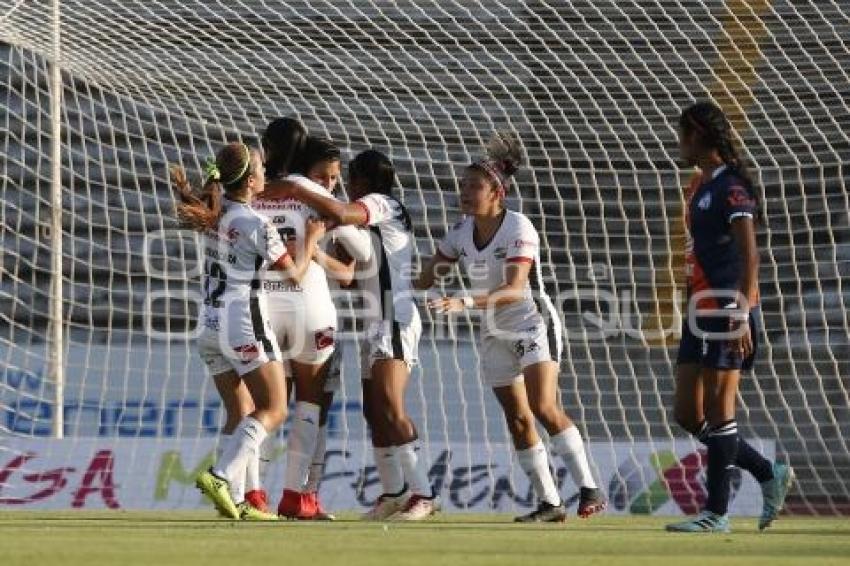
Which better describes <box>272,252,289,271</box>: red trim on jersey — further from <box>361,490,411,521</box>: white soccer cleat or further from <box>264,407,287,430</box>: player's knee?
<box>361,490,411,521</box>: white soccer cleat

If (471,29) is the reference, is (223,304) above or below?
below

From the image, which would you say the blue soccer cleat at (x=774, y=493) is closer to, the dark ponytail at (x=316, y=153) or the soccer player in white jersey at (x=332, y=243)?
the soccer player in white jersey at (x=332, y=243)

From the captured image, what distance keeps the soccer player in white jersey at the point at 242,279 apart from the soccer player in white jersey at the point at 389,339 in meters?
0.49

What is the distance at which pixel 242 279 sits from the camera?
830 centimetres

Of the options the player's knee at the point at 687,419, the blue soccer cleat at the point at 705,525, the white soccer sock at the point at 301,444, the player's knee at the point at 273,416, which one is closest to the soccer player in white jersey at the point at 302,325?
the white soccer sock at the point at 301,444

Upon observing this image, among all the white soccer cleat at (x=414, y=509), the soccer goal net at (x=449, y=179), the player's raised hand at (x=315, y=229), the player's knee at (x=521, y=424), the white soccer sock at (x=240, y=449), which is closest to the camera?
the white soccer sock at (x=240, y=449)

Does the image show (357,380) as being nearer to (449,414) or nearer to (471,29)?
(449,414)

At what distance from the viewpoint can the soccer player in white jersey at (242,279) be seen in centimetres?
819

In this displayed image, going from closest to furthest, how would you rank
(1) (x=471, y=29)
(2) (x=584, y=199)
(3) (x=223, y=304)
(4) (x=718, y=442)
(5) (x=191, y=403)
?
(4) (x=718, y=442), (3) (x=223, y=304), (1) (x=471, y=29), (2) (x=584, y=199), (5) (x=191, y=403)

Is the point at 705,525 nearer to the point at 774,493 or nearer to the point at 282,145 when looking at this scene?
the point at 774,493

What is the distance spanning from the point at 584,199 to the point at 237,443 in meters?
7.14

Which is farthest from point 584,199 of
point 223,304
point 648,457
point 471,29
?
point 223,304

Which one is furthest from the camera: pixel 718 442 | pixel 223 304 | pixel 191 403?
pixel 191 403

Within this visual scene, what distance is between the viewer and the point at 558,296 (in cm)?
1499
